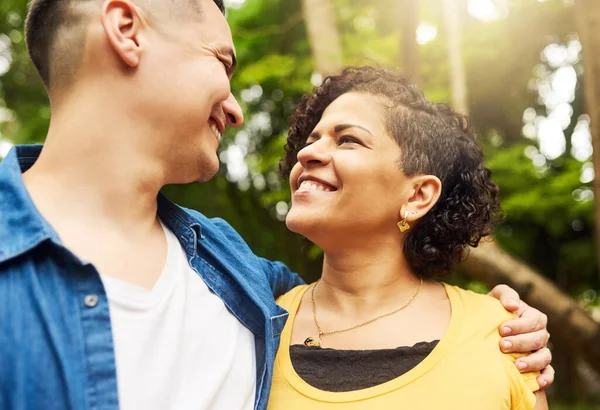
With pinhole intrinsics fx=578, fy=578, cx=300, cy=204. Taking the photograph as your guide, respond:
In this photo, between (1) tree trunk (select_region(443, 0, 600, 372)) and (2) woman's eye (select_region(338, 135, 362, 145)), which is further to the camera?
(1) tree trunk (select_region(443, 0, 600, 372))

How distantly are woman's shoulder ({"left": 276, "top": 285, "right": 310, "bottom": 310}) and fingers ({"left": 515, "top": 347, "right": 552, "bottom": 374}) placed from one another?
784 millimetres

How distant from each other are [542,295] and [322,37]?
279cm

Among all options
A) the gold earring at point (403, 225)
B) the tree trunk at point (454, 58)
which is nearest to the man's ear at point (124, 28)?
the gold earring at point (403, 225)

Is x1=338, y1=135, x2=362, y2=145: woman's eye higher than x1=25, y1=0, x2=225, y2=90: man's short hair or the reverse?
the reverse

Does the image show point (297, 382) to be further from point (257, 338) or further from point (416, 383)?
point (416, 383)

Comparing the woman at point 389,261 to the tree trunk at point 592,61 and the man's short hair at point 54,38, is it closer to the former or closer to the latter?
the man's short hair at point 54,38

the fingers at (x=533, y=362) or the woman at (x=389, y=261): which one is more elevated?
the woman at (x=389, y=261)

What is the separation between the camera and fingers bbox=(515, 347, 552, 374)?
1796 mm

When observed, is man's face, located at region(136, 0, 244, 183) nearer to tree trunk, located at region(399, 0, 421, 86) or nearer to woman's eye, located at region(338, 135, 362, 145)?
woman's eye, located at region(338, 135, 362, 145)

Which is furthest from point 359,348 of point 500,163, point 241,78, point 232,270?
point 500,163

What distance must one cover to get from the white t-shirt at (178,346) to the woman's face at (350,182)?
0.52m

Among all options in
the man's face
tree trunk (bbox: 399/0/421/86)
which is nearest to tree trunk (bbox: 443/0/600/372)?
tree trunk (bbox: 399/0/421/86)

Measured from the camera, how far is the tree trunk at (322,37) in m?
4.78

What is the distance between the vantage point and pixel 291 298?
2.17 m
